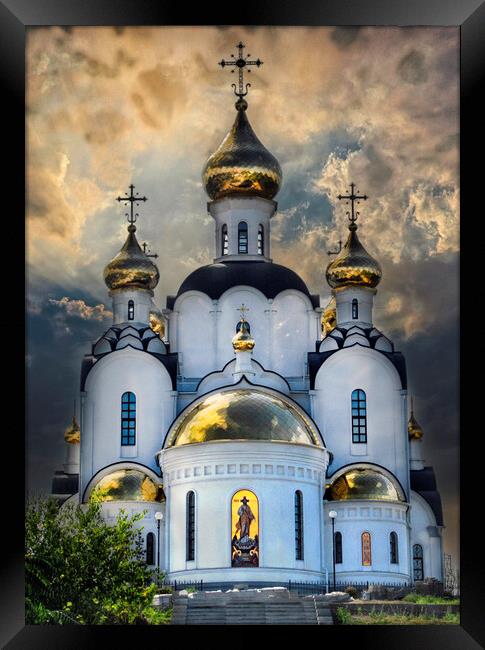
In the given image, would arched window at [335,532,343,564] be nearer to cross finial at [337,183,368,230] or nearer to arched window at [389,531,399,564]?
arched window at [389,531,399,564]

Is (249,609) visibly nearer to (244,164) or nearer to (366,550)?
(366,550)

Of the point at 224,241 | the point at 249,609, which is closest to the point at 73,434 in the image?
the point at 224,241

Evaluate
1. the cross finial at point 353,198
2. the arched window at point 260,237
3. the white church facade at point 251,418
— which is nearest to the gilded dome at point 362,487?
the white church facade at point 251,418

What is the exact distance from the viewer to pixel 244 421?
24672 millimetres

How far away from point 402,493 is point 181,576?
419cm

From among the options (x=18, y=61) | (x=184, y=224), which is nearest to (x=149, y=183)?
(x=184, y=224)

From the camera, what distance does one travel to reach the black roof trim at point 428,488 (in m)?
26.9

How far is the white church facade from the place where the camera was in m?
24.2

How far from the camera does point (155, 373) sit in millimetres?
27422

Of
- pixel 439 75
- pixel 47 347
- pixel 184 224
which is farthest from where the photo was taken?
pixel 184 224

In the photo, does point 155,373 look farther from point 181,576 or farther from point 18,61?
point 18,61

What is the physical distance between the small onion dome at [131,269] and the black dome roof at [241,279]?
2.53 feet

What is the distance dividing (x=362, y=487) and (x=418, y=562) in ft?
6.20

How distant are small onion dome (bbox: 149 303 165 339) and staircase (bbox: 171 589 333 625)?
860 cm
